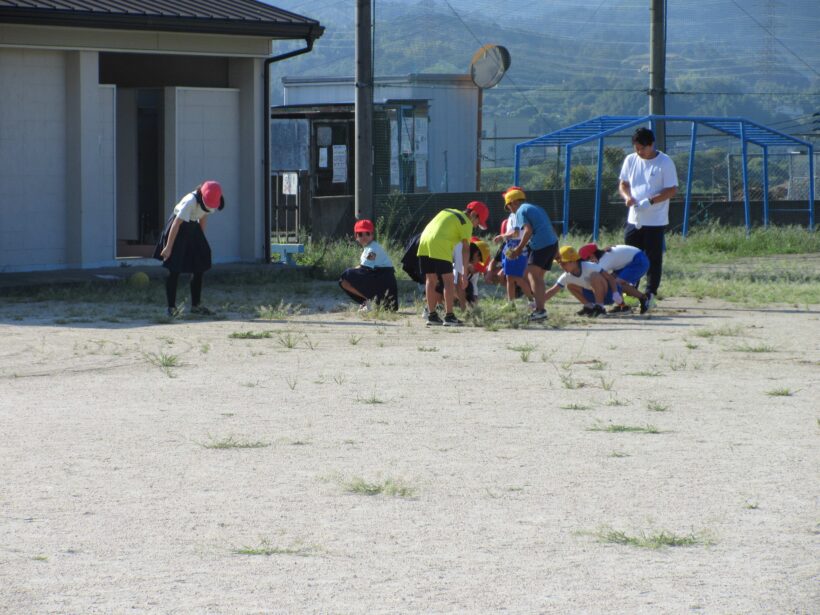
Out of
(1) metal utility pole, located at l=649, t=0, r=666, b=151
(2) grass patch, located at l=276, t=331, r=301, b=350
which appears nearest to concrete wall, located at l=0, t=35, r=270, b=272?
(2) grass patch, located at l=276, t=331, r=301, b=350

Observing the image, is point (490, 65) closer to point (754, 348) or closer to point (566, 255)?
point (566, 255)

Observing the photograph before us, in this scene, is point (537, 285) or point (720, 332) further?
point (537, 285)

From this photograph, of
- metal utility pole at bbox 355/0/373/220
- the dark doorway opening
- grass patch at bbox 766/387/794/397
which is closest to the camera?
grass patch at bbox 766/387/794/397

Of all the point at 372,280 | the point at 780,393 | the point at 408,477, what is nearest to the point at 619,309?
the point at 372,280

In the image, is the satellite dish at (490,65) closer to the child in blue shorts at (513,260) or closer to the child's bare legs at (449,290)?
the child in blue shorts at (513,260)

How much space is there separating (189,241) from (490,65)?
17.0 meters

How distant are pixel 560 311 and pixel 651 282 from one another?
0.95 m

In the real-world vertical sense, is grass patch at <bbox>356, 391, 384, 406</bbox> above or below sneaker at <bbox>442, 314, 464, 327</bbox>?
below

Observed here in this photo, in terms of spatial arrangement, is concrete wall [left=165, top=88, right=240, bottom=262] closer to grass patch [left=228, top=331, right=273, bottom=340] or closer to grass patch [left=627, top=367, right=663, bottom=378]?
grass patch [left=228, top=331, right=273, bottom=340]

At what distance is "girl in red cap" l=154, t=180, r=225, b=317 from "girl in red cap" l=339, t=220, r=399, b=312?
4.52 feet

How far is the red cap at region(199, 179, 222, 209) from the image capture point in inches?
530

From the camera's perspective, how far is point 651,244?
577 inches

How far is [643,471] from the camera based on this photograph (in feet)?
23.0

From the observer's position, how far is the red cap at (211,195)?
1347cm
